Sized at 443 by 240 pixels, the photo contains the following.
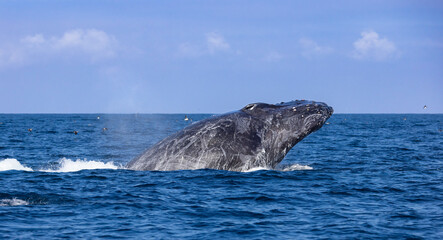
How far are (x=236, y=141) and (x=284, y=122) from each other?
1.51m

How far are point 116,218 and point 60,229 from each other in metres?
1.32

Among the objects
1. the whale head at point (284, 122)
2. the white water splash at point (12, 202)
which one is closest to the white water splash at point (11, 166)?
the white water splash at point (12, 202)

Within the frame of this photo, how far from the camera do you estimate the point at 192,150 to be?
14.6 metres

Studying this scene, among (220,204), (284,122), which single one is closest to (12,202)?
(220,204)

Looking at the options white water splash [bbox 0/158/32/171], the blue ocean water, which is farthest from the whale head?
white water splash [bbox 0/158/32/171]

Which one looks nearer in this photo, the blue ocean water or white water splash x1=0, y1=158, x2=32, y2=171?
the blue ocean water

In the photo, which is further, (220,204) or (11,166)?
(11,166)

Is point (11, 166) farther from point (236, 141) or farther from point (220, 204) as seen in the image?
point (220, 204)

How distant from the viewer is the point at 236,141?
1459cm

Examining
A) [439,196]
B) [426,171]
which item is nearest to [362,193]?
[439,196]

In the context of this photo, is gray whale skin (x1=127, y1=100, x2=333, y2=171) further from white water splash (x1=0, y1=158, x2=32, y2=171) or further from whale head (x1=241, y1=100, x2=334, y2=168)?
white water splash (x1=0, y1=158, x2=32, y2=171)

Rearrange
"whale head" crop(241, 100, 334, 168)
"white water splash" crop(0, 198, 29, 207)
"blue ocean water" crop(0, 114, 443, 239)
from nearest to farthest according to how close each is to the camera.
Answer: "blue ocean water" crop(0, 114, 443, 239)
"white water splash" crop(0, 198, 29, 207)
"whale head" crop(241, 100, 334, 168)

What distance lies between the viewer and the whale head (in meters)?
14.8

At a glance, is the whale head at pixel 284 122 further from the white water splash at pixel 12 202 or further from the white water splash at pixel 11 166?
the white water splash at pixel 11 166
